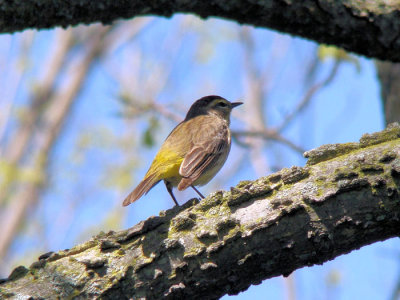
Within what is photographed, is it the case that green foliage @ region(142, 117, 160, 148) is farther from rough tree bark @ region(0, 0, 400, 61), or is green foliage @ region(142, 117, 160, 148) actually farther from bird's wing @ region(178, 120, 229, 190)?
rough tree bark @ region(0, 0, 400, 61)

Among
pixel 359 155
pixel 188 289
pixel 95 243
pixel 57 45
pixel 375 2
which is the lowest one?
pixel 188 289

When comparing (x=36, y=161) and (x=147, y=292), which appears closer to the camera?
(x=147, y=292)

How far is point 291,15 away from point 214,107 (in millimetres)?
4436

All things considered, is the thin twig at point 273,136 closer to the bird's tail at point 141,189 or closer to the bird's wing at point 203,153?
the bird's wing at point 203,153

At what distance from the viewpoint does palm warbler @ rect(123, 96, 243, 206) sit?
246 inches

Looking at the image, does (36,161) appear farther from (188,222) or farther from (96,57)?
(188,222)

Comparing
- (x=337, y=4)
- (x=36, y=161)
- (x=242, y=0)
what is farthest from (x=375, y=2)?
(x=36, y=161)

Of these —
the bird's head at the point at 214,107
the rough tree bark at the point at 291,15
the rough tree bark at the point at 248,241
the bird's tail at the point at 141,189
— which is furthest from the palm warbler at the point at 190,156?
the rough tree bark at the point at 248,241

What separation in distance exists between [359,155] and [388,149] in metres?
0.18

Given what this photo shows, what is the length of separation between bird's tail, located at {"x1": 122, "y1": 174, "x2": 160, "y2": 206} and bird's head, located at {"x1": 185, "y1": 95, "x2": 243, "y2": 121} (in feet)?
9.66

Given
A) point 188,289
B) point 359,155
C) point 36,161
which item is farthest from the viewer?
point 36,161

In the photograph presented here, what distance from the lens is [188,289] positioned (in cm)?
330

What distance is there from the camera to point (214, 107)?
9.16 m

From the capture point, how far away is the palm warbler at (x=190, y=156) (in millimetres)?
6258
